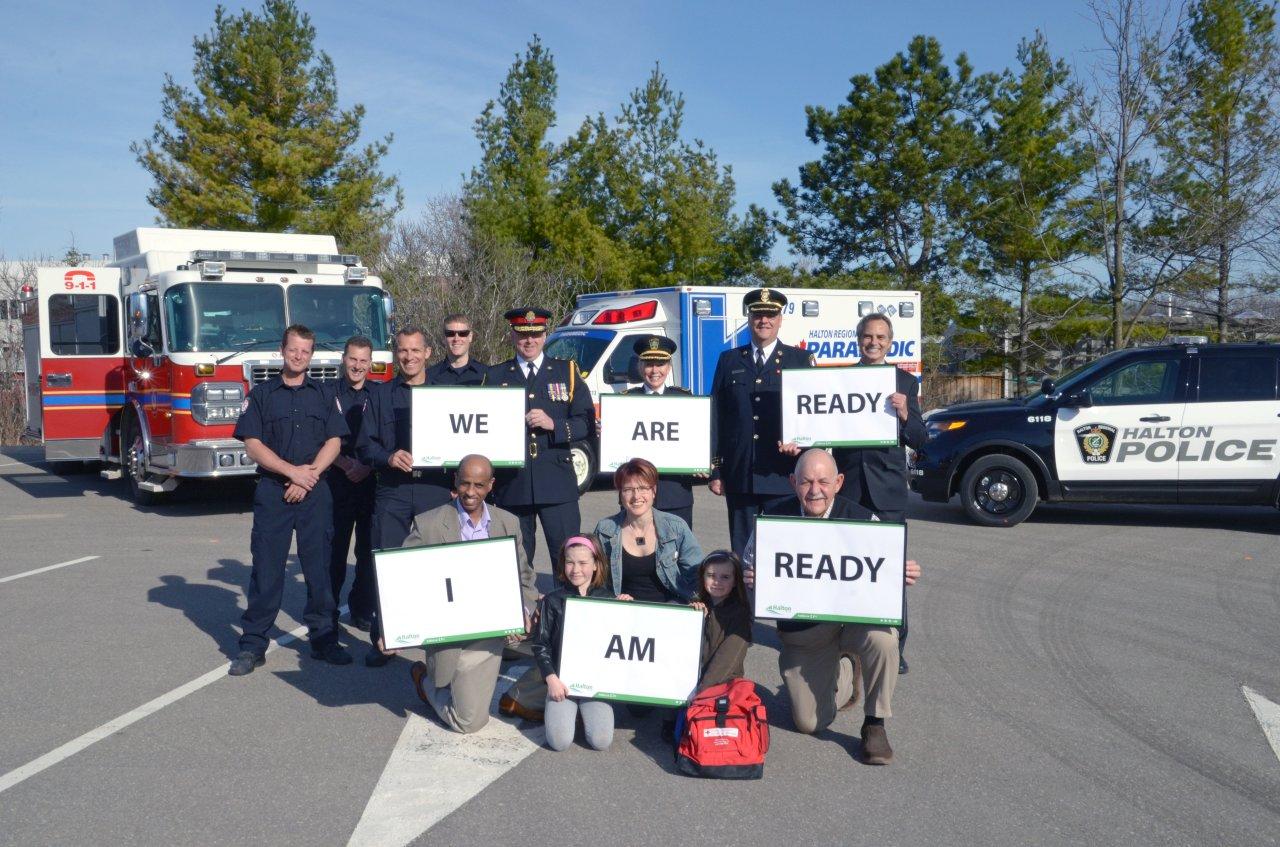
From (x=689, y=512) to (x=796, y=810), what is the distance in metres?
2.54

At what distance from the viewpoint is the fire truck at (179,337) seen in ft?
37.8

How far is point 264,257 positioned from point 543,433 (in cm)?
724

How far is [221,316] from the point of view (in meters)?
11.7

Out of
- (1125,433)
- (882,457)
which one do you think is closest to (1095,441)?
(1125,433)

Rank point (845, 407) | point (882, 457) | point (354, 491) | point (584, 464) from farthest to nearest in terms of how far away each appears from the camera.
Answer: point (584, 464), point (354, 491), point (882, 457), point (845, 407)

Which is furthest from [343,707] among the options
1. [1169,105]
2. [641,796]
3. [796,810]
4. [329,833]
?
[1169,105]

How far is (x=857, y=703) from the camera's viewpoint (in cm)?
544

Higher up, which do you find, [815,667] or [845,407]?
[845,407]

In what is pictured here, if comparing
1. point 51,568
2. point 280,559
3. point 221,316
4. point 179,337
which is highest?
point 221,316

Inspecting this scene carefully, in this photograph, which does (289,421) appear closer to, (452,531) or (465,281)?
(452,531)

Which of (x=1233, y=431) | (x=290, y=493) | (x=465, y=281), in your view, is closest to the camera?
(x=290, y=493)

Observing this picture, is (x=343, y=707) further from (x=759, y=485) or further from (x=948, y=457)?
(x=948, y=457)

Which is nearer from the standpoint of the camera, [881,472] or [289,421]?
[881,472]

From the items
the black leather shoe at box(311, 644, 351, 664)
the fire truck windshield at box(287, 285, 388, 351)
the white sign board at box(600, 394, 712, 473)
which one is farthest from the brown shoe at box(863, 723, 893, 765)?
the fire truck windshield at box(287, 285, 388, 351)
